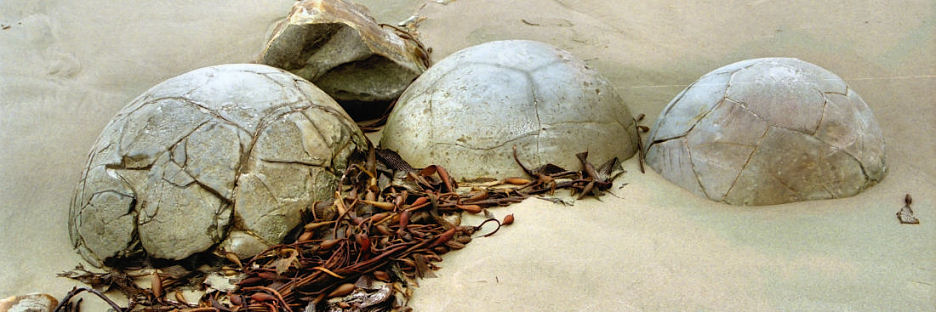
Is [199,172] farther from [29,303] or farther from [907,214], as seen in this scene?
[907,214]

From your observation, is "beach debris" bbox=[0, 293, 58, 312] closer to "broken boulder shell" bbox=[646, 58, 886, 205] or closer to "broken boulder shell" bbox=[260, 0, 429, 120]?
"broken boulder shell" bbox=[260, 0, 429, 120]

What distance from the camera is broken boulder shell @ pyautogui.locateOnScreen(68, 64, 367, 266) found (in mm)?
3133

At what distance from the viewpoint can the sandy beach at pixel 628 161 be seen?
273 centimetres

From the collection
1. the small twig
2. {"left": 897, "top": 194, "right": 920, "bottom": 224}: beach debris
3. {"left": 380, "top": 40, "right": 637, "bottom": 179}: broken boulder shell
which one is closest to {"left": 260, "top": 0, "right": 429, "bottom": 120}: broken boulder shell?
{"left": 380, "top": 40, "right": 637, "bottom": 179}: broken boulder shell

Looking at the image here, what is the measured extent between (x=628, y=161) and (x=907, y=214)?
1.28 meters

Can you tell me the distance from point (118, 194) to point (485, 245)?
5.33ft

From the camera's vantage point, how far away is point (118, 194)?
316cm

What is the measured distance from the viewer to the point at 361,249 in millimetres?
3012

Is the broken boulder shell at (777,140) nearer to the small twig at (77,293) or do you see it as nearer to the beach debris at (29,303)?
the small twig at (77,293)

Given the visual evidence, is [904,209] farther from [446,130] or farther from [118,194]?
[118,194]

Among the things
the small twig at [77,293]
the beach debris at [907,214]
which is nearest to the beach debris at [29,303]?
the small twig at [77,293]

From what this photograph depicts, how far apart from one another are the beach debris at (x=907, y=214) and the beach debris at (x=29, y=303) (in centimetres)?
368

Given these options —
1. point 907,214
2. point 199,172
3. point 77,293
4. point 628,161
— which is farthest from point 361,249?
point 907,214

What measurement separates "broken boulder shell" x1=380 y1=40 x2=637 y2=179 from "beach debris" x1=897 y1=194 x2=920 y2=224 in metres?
1.26
